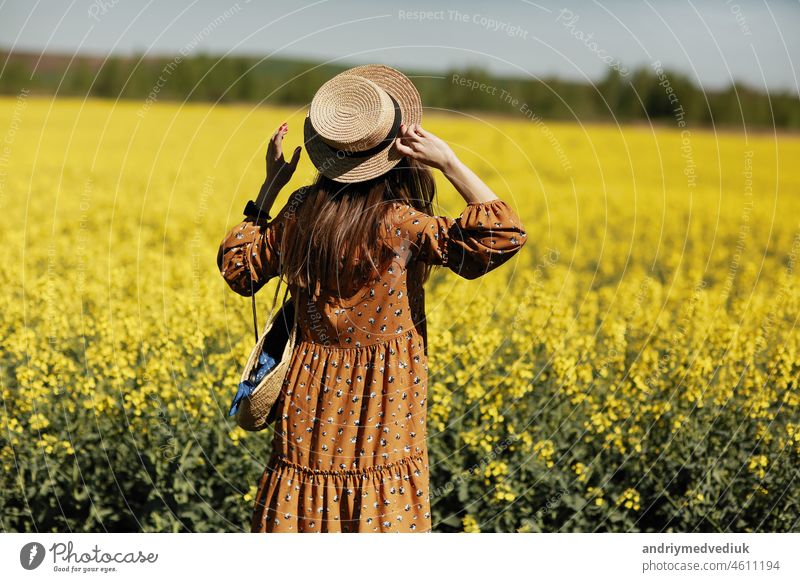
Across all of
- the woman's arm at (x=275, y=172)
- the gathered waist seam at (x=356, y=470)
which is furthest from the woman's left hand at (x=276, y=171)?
the gathered waist seam at (x=356, y=470)

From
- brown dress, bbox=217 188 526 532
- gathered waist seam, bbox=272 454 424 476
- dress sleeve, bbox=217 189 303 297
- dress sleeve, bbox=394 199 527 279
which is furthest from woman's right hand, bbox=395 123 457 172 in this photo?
gathered waist seam, bbox=272 454 424 476

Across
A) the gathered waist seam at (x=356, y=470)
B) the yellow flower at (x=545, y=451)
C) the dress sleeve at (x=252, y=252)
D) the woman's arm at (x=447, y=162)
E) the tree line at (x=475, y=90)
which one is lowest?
the gathered waist seam at (x=356, y=470)

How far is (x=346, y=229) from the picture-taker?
2869 millimetres

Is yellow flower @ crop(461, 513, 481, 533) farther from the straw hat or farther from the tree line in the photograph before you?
the tree line

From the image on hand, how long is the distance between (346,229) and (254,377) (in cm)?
65

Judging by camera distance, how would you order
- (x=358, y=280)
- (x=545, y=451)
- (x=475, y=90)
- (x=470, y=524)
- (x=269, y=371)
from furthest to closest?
(x=475, y=90) → (x=470, y=524) → (x=545, y=451) → (x=269, y=371) → (x=358, y=280)

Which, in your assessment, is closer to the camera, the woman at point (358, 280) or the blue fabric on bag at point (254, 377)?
the woman at point (358, 280)

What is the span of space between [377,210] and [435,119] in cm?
1993

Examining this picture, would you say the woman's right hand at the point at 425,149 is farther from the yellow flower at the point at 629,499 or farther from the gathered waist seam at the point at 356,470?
the yellow flower at the point at 629,499

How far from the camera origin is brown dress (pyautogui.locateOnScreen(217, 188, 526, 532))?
3029 mm

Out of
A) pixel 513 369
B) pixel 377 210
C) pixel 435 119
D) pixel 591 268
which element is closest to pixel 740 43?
pixel 591 268

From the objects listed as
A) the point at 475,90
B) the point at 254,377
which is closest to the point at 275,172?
the point at 254,377

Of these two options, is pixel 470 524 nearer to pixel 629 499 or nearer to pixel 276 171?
pixel 629 499

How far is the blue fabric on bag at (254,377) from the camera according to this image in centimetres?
307
